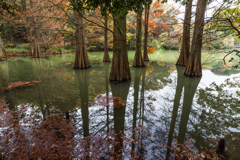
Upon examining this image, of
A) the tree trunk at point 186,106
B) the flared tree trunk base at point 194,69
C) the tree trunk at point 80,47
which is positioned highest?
the tree trunk at point 80,47

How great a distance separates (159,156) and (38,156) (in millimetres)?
2108

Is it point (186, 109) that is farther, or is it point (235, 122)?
point (186, 109)

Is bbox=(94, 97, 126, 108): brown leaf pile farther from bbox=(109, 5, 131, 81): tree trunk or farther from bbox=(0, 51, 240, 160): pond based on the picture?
bbox=(109, 5, 131, 81): tree trunk

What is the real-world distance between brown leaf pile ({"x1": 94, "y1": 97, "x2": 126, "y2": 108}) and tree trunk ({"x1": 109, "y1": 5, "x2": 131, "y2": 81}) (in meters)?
2.18

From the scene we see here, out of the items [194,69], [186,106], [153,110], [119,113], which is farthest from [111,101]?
[194,69]

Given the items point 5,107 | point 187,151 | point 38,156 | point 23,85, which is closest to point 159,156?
point 187,151

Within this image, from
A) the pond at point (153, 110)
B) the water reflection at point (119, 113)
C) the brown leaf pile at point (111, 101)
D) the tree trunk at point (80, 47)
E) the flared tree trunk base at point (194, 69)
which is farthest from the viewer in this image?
the tree trunk at point (80, 47)

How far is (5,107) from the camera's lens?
4168 millimetres

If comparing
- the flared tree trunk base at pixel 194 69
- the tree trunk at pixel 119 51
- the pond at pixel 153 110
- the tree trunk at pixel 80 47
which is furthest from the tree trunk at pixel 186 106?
the tree trunk at pixel 80 47

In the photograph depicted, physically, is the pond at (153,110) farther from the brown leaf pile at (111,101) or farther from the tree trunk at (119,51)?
the tree trunk at (119,51)

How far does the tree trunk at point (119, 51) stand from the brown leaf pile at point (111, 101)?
2.18m

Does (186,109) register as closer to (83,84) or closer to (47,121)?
(47,121)

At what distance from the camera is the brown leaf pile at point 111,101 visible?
4.40 m

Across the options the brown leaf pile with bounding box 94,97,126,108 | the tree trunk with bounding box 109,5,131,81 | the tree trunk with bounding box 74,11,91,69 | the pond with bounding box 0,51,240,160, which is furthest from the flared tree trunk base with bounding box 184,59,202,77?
the tree trunk with bounding box 74,11,91,69
